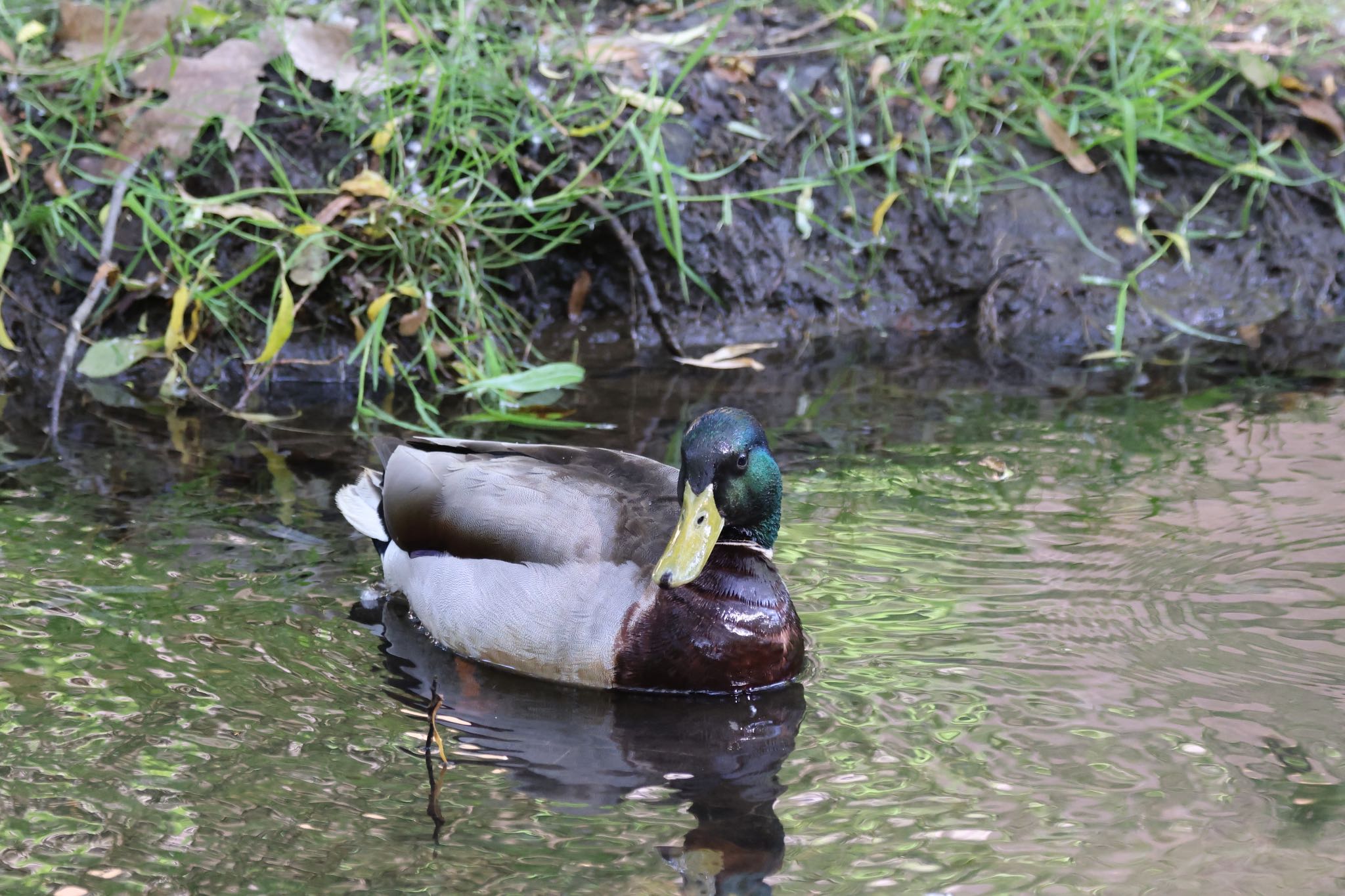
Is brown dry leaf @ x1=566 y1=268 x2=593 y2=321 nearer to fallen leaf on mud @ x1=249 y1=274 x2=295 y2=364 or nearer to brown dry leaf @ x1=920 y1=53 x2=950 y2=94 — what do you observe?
fallen leaf on mud @ x1=249 y1=274 x2=295 y2=364

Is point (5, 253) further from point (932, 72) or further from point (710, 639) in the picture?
point (932, 72)

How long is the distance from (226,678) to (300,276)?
226cm

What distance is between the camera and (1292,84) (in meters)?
6.48

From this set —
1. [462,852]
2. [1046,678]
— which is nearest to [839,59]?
[1046,678]

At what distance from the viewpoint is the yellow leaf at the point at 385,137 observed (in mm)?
5363

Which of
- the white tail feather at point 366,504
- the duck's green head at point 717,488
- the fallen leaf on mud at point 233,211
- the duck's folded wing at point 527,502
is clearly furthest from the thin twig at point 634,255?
the duck's green head at point 717,488

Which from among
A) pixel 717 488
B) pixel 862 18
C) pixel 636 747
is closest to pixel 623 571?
pixel 717 488

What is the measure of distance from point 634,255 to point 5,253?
2253 millimetres

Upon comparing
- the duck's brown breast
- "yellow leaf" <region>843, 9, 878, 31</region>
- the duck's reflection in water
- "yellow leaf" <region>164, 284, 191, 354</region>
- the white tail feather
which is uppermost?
"yellow leaf" <region>843, 9, 878, 31</region>

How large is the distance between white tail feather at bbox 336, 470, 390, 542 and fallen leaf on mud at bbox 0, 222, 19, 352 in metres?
1.87

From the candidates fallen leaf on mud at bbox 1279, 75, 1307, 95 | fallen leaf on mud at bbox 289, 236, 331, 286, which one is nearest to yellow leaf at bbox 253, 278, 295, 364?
fallen leaf on mud at bbox 289, 236, 331, 286

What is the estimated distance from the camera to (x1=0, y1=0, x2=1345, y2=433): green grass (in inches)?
209

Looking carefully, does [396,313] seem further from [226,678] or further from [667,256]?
[226,678]

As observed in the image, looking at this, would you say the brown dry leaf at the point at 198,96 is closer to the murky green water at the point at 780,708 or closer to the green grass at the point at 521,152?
the green grass at the point at 521,152
